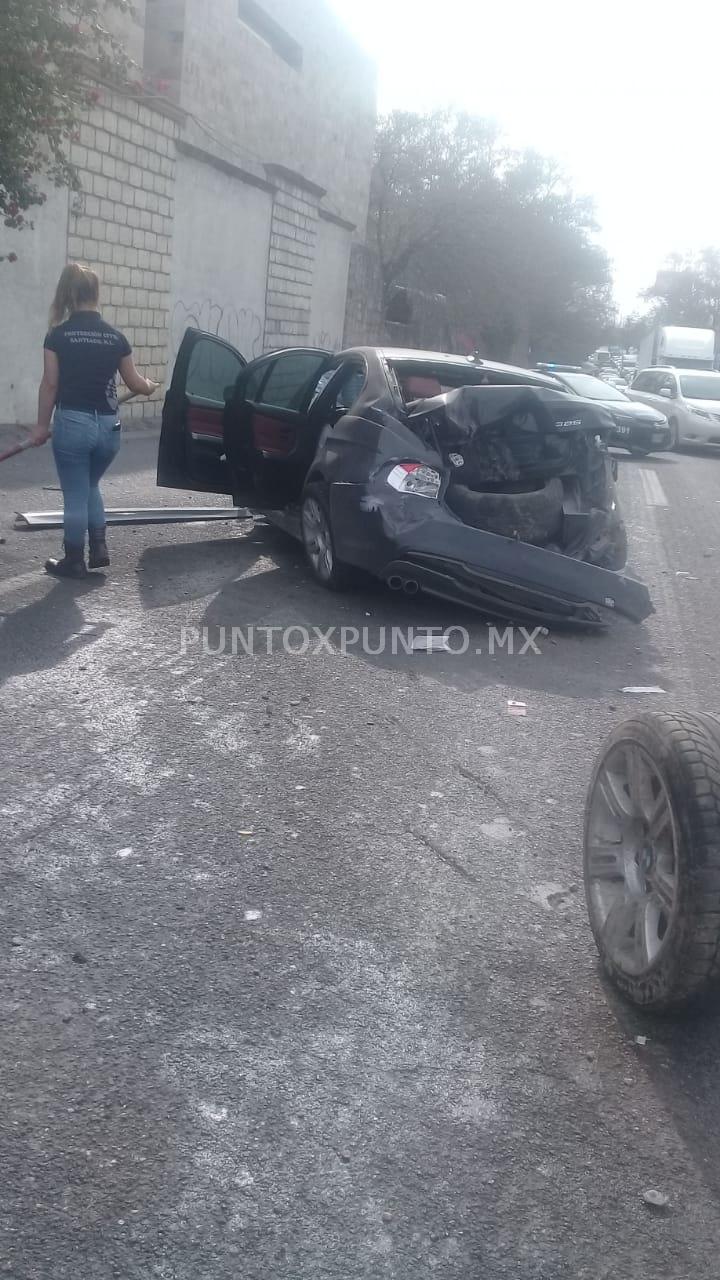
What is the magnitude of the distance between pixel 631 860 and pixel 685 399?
2383 cm

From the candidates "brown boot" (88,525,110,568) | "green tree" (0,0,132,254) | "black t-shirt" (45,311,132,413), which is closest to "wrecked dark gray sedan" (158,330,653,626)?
"brown boot" (88,525,110,568)

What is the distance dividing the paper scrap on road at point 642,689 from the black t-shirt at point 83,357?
3597 millimetres

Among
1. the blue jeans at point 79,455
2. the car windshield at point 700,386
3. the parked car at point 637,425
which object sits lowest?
the blue jeans at point 79,455

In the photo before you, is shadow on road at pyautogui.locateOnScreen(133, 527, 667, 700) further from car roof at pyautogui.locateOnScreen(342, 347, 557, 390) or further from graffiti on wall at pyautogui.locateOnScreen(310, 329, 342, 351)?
graffiti on wall at pyautogui.locateOnScreen(310, 329, 342, 351)

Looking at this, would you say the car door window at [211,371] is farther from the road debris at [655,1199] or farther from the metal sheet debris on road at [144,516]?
the road debris at [655,1199]

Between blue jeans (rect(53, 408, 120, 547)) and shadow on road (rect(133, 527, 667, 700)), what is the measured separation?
0.58 m

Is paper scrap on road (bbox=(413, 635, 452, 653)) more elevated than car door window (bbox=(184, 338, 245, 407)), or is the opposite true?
car door window (bbox=(184, 338, 245, 407))

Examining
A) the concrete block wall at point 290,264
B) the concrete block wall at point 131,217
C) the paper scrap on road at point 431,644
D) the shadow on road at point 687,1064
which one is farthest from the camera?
the concrete block wall at point 290,264

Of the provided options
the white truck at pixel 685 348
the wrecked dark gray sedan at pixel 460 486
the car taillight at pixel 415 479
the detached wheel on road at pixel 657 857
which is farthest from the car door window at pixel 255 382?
the white truck at pixel 685 348

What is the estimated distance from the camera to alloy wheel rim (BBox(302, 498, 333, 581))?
7.83 m

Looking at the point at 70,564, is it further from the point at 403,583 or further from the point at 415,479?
the point at 415,479

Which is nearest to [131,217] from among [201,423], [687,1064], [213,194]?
[213,194]

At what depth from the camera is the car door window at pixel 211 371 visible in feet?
29.8

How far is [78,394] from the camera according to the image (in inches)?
299
